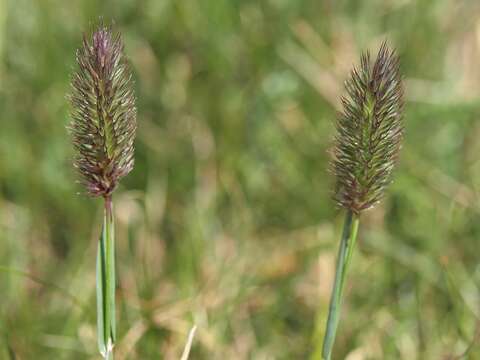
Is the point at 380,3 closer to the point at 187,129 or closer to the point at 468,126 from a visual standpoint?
the point at 468,126

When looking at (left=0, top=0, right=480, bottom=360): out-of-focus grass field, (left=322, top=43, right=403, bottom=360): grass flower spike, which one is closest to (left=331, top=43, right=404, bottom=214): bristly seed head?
(left=322, top=43, right=403, bottom=360): grass flower spike

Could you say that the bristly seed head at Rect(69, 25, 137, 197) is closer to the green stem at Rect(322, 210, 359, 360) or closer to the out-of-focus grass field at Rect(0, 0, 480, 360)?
the green stem at Rect(322, 210, 359, 360)

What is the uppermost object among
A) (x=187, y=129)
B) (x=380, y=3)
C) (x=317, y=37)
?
(x=380, y=3)

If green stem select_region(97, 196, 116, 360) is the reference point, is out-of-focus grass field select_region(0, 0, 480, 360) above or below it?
above

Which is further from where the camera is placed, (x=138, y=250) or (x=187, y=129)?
(x=187, y=129)

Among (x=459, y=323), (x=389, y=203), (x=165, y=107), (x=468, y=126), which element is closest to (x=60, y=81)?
(x=165, y=107)

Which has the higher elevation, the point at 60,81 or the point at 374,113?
the point at 60,81

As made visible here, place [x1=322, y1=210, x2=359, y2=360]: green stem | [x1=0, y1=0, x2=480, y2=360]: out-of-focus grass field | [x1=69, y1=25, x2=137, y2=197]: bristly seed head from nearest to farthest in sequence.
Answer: [x1=69, y1=25, x2=137, y2=197]: bristly seed head → [x1=322, y1=210, x2=359, y2=360]: green stem → [x1=0, y1=0, x2=480, y2=360]: out-of-focus grass field

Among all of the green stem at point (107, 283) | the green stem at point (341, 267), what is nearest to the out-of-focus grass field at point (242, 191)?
the green stem at point (107, 283)
